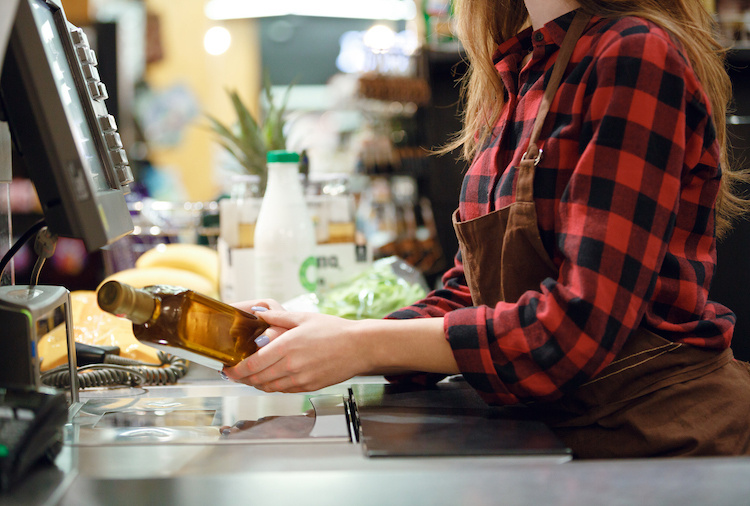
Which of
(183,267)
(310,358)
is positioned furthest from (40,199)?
(183,267)

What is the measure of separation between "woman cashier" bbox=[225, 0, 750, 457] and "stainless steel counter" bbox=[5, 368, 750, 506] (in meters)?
0.19

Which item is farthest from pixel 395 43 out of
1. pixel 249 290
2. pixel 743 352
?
pixel 743 352

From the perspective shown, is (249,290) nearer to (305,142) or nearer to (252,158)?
(252,158)

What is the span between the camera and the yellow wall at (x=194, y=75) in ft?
22.7

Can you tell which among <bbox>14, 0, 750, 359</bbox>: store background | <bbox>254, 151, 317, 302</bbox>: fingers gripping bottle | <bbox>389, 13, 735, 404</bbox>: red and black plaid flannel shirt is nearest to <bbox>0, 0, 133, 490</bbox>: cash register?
<bbox>389, 13, 735, 404</bbox>: red and black plaid flannel shirt

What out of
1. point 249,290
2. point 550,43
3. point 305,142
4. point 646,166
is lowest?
point 305,142

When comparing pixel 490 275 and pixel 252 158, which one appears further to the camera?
pixel 252 158

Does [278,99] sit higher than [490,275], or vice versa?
[490,275]

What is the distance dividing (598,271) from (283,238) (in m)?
0.99

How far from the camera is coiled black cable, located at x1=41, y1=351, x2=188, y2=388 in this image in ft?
3.22

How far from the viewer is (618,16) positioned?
929 mm

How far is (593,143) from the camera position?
817 mm

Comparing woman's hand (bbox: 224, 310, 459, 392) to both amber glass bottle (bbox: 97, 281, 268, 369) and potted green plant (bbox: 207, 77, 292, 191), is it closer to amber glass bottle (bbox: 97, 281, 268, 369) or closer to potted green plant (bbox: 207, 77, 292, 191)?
amber glass bottle (bbox: 97, 281, 268, 369)

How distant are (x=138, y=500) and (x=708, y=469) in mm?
537
